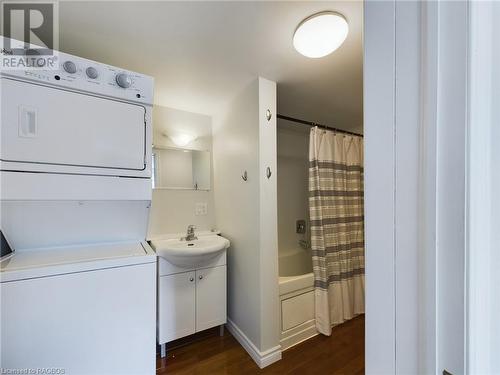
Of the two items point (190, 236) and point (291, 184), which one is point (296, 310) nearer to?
point (190, 236)

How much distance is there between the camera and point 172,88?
1.86m

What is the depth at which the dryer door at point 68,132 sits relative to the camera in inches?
38.6

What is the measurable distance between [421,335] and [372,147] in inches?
15.3

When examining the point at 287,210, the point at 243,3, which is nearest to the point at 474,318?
the point at 243,3

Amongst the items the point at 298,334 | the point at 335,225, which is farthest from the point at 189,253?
the point at 335,225

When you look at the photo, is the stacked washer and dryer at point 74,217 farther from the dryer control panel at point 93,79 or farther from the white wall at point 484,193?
the white wall at point 484,193

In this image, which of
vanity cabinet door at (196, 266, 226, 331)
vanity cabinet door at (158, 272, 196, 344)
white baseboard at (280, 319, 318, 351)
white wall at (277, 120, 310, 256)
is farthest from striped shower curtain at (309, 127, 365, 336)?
vanity cabinet door at (158, 272, 196, 344)

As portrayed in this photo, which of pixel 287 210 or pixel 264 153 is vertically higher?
pixel 264 153

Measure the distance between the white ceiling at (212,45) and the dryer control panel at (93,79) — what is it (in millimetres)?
255

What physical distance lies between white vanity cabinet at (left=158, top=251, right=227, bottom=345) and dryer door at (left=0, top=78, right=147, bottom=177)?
932 millimetres

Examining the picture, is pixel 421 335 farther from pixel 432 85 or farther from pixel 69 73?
pixel 69 73

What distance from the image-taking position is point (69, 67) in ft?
3.52

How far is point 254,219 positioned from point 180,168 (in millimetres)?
1100

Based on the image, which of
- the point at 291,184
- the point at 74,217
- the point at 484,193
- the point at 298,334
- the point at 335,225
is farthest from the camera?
the point at 291,184
